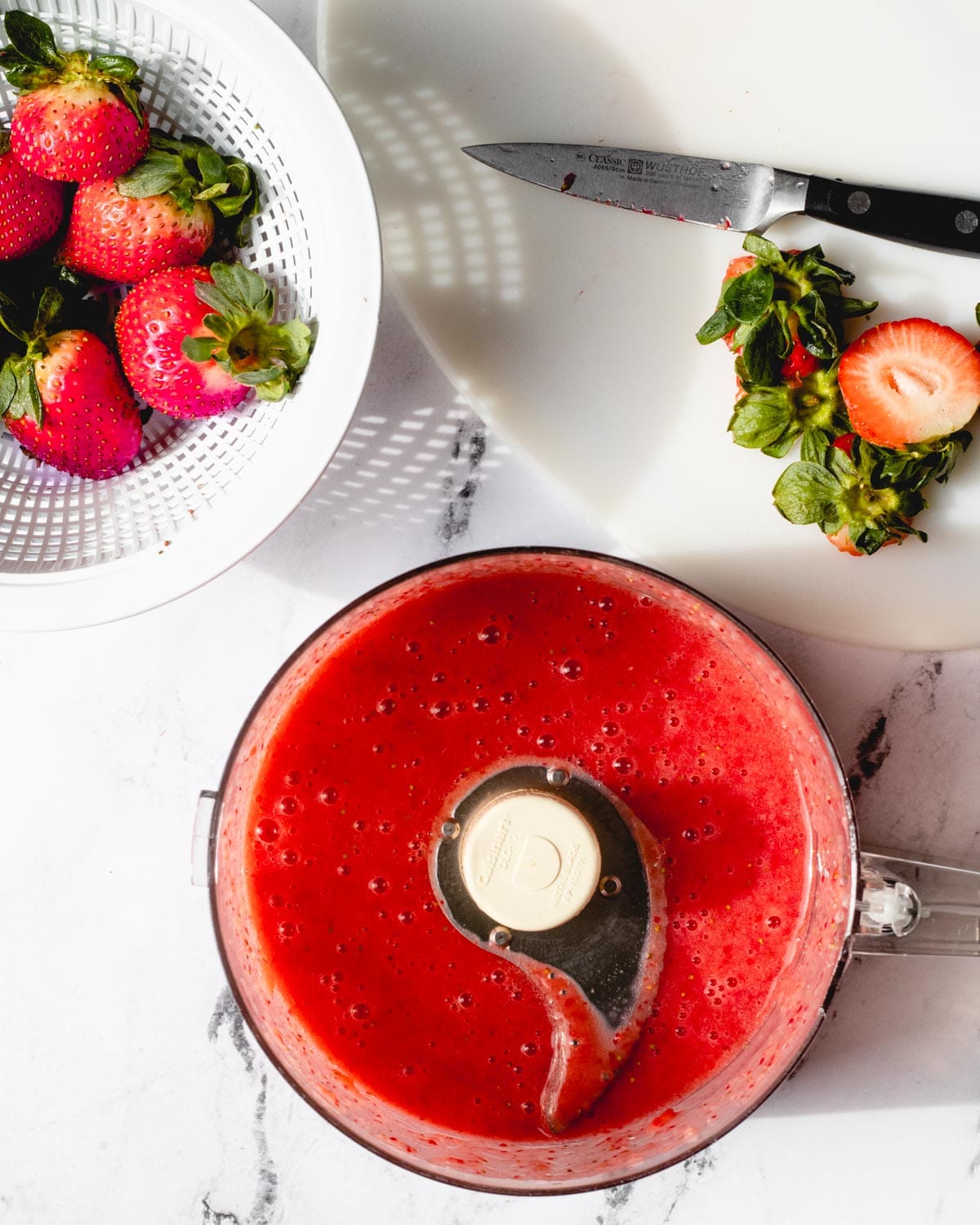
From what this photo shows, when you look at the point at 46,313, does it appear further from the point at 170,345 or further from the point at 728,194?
the point at 728,194

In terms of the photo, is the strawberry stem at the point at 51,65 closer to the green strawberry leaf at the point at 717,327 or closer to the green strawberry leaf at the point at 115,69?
the green strawberry leaf at the point at 115,69

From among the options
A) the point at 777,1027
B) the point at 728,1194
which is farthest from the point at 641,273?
the point at 728,1194

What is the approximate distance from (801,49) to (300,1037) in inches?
39.1

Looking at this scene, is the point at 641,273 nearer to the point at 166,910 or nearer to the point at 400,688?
the point at 400,688

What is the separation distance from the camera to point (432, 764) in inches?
35.9

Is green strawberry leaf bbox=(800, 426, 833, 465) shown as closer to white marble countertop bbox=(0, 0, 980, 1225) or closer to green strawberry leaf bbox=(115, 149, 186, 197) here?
white marble countertop bbox=(0, 0, 980, 1225)

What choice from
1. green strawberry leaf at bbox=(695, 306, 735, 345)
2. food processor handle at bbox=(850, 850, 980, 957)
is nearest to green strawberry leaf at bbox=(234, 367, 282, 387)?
green strawberry leaf at bbox=(695, 306, 735, 345)

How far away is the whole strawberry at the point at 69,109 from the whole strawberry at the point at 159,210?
2 centimetres

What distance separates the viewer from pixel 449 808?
0.92 m

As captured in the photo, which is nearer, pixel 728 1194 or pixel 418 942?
pixel 418 942

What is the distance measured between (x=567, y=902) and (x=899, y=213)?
0.68 meters

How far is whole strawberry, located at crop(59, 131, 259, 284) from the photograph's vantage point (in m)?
0.88

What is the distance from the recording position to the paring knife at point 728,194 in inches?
37.7

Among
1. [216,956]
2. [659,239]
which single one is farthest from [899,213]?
[216,956]
